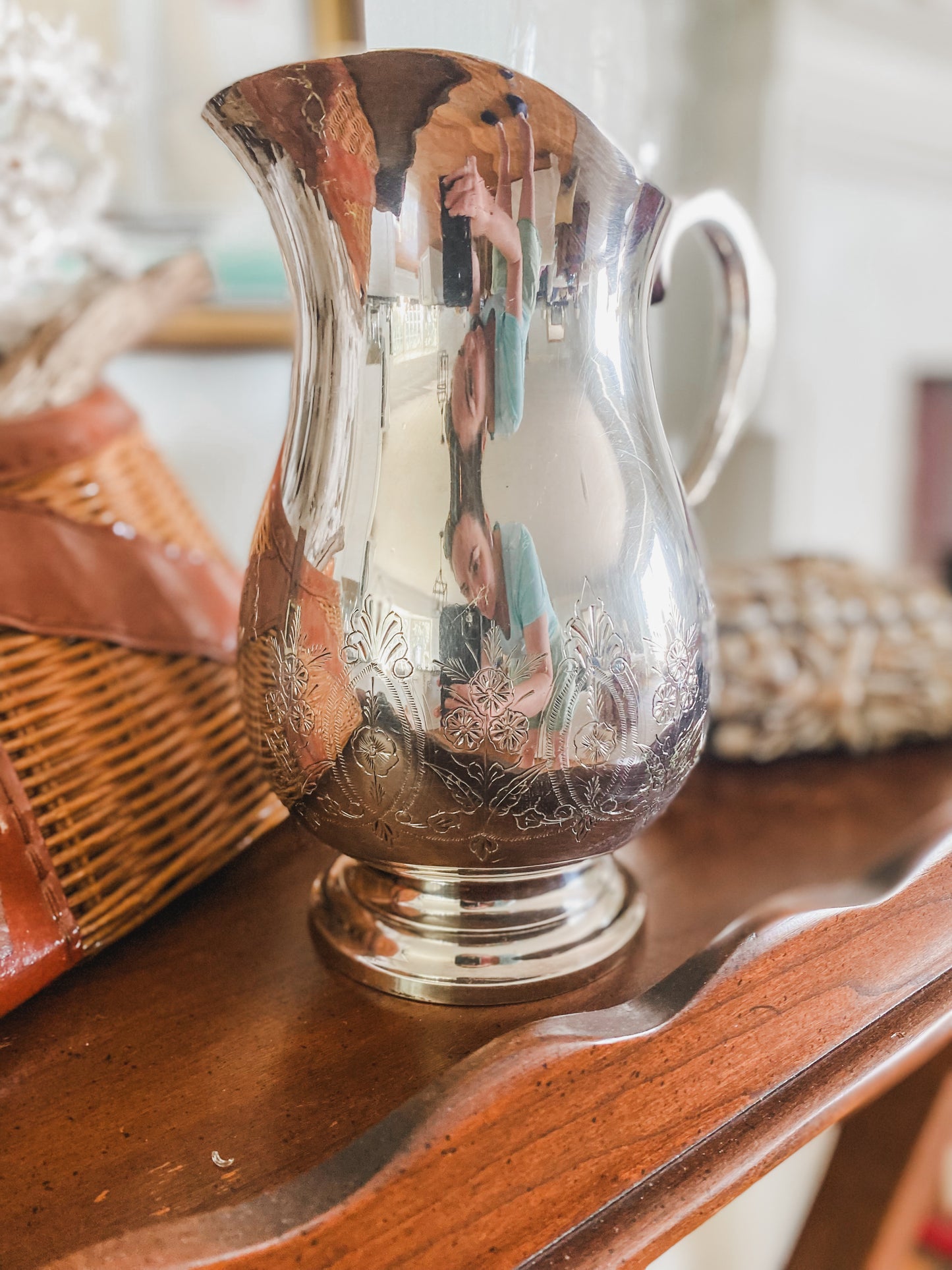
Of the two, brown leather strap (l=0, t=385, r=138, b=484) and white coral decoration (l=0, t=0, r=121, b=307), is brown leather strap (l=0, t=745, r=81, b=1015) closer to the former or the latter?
brown leather strap (l=0, t=385, r=138, b=484)

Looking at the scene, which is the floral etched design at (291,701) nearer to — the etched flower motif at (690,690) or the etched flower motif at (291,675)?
the etched flower motif at (291,675)

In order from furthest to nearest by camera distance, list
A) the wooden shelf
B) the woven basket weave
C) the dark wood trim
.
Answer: the wooden shelf, the woven basket weave, the dark wood trim

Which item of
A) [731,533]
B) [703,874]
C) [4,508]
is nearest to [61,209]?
[4,508]

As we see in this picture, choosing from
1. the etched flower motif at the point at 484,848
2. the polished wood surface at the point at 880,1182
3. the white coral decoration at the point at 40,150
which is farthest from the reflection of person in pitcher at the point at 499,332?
the polished wood surface at the point at 880,1182

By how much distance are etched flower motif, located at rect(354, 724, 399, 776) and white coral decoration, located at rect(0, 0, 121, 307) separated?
0.27 m

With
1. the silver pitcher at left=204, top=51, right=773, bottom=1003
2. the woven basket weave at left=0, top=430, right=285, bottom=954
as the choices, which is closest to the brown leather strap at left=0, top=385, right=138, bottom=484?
the woven basket weave at left=0, top=430, right=285, bottom=954

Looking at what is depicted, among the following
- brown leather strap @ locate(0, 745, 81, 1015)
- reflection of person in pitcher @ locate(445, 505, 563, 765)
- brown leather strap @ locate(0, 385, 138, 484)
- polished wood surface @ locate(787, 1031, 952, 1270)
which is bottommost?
polished wood surface @ locate(787, 1031, 952, 1270)

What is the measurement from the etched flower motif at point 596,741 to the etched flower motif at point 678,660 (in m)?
0.03

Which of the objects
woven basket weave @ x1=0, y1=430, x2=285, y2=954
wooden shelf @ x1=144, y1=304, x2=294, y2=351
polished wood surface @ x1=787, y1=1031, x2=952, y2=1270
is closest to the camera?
woven basket weave @ x1=0, y1=430, x2=285, y2=954

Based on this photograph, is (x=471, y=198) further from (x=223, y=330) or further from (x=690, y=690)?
(x=223, y=330)

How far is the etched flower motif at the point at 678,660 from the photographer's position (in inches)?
11.1

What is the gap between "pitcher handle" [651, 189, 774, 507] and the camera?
35 centimetres

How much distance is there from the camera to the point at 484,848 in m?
0.28

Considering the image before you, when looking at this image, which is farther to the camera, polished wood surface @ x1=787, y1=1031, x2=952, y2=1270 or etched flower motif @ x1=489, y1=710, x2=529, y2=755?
polished wood surface @ x1=787, y1=1031, x2=952, y2=1270
